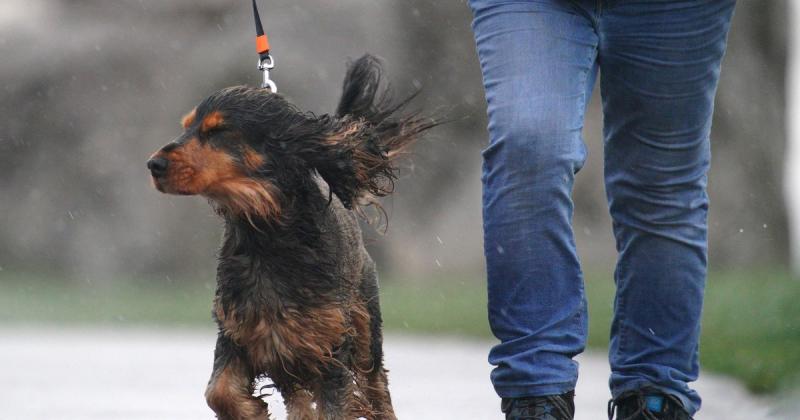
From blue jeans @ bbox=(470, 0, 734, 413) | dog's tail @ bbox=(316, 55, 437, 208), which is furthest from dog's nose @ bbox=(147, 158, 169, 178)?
blue jeans @ bbox=(470, 0, 734, 413)

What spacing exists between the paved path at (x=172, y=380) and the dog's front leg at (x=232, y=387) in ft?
5.51

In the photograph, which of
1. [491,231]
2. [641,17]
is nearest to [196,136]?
[491,231]

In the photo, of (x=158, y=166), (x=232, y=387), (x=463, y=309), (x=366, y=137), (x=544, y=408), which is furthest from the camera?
(x=463, y=309)

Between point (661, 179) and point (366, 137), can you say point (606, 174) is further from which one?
point (366, 137)

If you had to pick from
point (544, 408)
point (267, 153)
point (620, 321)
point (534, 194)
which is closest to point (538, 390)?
point (544, 408)

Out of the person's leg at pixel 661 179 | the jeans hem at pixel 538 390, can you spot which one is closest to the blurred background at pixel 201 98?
the person's leg at pixel 661 179

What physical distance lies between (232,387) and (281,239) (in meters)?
0.47

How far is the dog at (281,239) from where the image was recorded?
413cm

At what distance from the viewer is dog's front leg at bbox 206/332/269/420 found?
163 inches

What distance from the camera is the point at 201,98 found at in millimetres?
16641

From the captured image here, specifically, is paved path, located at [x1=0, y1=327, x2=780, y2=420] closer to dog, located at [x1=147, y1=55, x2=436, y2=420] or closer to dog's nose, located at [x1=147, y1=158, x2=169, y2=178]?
dog, located at [x1=147, y1=55, x2=436, y2=420]

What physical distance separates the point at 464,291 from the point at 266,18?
490 centimetres

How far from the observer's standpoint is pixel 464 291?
14.4m

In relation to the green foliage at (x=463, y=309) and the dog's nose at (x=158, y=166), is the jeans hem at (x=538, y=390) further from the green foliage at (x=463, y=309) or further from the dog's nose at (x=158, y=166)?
the green foliage at (x=463, y=309)
